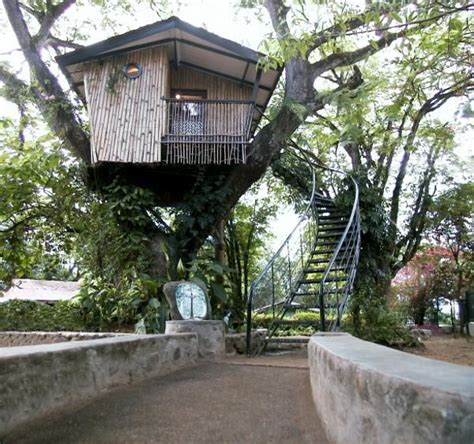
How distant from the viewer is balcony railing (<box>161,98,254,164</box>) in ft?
31.3

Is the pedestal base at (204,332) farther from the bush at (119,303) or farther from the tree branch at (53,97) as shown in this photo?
the tree branch at (53,97)

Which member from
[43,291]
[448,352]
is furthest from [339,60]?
[43,291]

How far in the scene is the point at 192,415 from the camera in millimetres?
3014

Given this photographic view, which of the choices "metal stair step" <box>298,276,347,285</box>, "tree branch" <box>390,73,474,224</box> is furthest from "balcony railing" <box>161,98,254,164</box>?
"tree branch" <box>390,73,474,224</box>

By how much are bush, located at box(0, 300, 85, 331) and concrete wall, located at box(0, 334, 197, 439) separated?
4.56 m

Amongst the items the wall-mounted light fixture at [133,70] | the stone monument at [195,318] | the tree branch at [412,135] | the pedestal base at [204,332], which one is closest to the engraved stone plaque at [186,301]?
the stone monument at [195,318]

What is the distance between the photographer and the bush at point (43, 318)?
8.21 m

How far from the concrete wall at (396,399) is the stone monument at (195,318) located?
3088mm

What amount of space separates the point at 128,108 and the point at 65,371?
7608 millimetres

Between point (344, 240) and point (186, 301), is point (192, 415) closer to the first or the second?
point (186, 301)

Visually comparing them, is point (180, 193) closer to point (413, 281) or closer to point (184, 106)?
point (184, 106)

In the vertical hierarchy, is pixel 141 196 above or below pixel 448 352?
above

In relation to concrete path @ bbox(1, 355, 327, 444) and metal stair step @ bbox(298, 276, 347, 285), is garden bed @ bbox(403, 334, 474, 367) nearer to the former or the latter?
metal stair step @ bbox(298, 276, 347, 285)

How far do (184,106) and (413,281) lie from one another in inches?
433
